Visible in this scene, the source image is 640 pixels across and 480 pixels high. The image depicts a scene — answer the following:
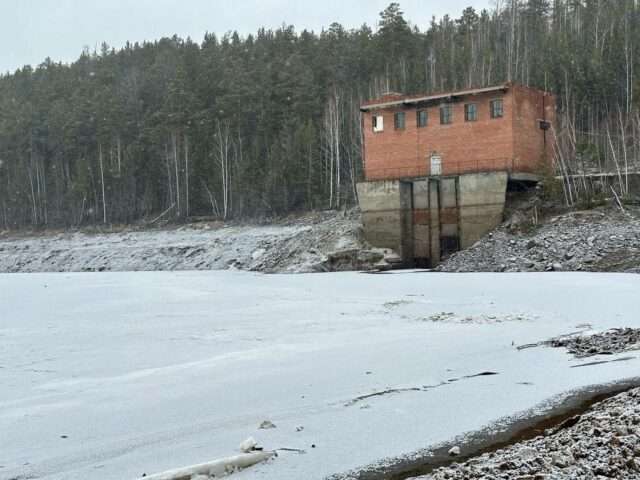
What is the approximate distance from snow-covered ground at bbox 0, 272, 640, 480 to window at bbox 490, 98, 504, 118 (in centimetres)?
1564

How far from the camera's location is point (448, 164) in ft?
113

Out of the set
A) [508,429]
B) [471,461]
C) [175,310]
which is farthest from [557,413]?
[175,310]

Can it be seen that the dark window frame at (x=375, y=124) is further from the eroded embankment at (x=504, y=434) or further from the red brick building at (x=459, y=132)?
the eroded embankment at (x=504, y=434)

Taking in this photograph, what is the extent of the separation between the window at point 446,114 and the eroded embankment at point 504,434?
27.4 meters

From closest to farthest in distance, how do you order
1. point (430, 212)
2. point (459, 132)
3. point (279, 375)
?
point (279, 375)
point (430, 212)
point (459, 132)

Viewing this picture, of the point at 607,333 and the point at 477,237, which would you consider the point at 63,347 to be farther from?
the point at 477,237

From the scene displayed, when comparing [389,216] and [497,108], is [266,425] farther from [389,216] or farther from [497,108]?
[497,108]

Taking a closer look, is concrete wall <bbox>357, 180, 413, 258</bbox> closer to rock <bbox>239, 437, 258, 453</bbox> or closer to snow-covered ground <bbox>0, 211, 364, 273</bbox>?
snow-covered ground <bbox>0, 211, 364, 273</bbox>

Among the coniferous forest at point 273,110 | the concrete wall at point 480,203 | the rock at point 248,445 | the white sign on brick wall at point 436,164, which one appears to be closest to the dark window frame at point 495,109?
the concrete wall at point 480,203

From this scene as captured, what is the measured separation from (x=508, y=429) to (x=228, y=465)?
2.76m

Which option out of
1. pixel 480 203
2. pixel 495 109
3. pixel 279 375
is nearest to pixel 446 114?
pixel 495 109

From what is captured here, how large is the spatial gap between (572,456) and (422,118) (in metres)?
30.8

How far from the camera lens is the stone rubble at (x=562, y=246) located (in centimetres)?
2619

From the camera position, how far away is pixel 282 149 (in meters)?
59.5
